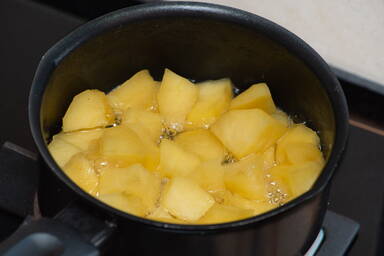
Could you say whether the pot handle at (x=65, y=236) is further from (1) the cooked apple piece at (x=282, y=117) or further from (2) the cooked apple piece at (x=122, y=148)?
(1) the cooked apple piece at (x=282, y=117)

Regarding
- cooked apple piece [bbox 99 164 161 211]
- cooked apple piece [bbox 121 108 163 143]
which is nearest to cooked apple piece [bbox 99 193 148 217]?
cooked apple piece [bbox 99 164 161 211]

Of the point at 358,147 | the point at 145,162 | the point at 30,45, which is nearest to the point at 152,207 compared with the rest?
the point at 145,162

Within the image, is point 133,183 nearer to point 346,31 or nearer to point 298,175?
point 298,175

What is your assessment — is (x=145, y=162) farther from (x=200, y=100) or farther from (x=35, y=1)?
(x=35, y=1)

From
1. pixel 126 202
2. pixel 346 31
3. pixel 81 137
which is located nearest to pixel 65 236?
pixel 126 202

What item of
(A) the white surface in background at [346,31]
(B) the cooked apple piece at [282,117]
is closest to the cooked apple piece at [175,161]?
(B) the cooked apple piece at [282,117]
